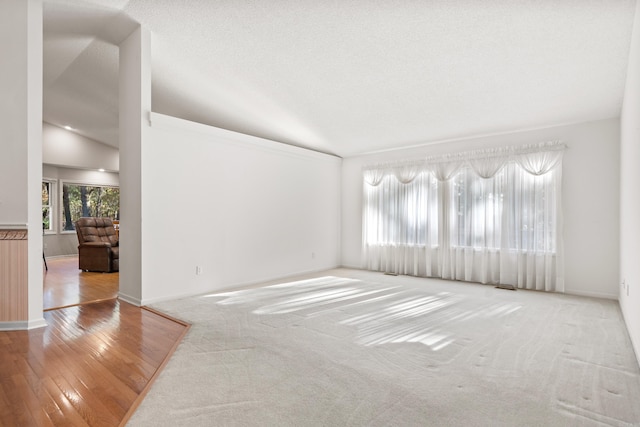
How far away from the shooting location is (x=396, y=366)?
2588 millimetres

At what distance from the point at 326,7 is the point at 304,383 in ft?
10.9

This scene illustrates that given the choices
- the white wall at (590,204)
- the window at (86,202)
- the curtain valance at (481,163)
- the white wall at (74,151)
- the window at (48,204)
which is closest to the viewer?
the white wall at (590,204)

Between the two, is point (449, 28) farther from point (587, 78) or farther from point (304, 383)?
point (304, 383)

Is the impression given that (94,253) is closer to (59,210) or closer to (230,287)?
(230,287)

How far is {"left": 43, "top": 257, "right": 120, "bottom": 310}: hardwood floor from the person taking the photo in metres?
4.59

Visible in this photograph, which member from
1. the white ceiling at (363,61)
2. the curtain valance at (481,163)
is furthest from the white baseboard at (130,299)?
the curtain valance at (481,163)

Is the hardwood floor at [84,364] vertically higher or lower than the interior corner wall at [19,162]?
lower

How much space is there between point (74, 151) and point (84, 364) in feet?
26.7

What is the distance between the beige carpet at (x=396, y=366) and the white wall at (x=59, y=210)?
6.88m

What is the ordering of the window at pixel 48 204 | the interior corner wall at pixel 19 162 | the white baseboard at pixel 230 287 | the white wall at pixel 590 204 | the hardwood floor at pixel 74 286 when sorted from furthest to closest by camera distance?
the window at pixel 48 204 → the white wall at pixel 590 204 → the hardwood floor at pixel 74 286 → the white baseboard at pixel 230 287 → the interior corner wall at pixel 19 162

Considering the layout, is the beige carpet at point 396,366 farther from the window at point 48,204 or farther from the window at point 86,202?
the window at point 86,202

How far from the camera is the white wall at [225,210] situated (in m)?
4.52

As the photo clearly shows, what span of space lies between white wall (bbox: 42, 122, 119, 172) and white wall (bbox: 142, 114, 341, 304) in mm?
5783

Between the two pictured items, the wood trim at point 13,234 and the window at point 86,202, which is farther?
the window at point 86,202
